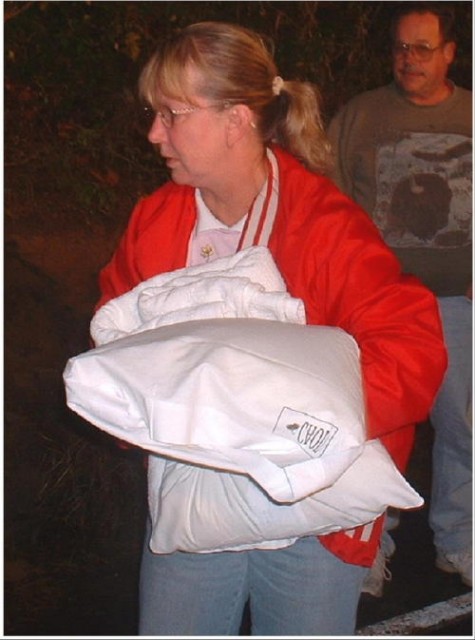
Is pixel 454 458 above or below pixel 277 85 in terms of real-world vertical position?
below

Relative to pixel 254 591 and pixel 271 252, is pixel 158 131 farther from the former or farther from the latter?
pixel 254 591

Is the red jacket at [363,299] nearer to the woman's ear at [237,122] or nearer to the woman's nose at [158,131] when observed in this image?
the woman's ear at [237,122]

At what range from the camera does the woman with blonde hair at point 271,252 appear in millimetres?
2412

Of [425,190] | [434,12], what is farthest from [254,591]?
[434,12]

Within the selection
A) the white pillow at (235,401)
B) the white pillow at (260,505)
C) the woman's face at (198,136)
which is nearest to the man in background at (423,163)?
the woman's face at (198,136)

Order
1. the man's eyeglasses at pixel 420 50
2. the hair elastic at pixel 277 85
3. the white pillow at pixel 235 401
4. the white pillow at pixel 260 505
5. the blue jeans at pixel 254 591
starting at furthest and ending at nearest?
the man's eyeglasses at pixel 420 50
the hair elastic at pixel 277 85
the blue jeans at pixel 254 591
the white pillow at pixel 260 505
the white pillow at pixel 235 401

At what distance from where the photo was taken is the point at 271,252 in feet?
8.46

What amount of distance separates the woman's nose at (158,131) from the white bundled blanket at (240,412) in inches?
15.1

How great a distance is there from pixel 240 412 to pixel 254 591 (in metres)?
0.73

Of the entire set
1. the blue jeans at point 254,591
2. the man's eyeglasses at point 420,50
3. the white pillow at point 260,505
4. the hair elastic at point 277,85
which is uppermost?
the man's eyeglasses at point 420,50

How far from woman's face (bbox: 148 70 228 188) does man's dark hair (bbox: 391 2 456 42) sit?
6.79 ft

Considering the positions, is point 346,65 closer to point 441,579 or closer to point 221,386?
point 441,579

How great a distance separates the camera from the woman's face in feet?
8.68

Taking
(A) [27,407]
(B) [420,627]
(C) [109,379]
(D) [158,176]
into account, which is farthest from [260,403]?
(D) [158,176]
